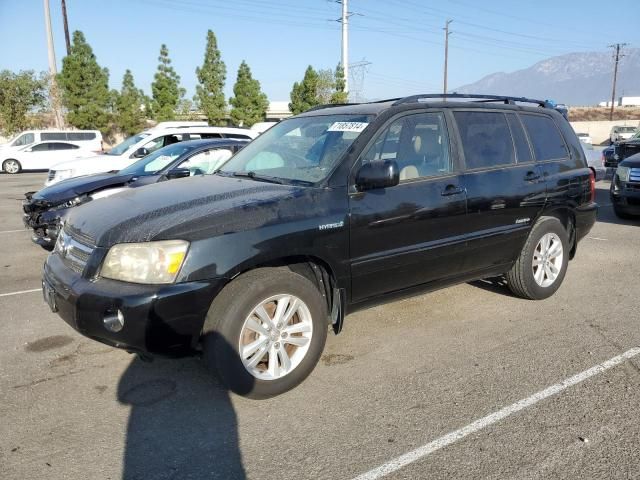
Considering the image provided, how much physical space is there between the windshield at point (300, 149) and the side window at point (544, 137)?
190cm

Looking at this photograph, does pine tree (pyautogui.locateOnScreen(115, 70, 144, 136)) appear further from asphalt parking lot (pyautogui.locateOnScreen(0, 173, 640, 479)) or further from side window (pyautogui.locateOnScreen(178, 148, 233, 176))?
asphalt parking lot (pyautogui.locateOnScreen(0, 173, 640, 479))

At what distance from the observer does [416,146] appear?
416cm

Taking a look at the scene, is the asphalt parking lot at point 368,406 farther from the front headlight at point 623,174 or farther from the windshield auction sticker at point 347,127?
the front headlight at point 623,174

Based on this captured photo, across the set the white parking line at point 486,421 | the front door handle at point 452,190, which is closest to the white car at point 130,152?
the front door handle at point 452,190

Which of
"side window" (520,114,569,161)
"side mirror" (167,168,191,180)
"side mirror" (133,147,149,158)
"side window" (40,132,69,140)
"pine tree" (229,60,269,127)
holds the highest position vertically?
"pine tree" (229,60,269,127)

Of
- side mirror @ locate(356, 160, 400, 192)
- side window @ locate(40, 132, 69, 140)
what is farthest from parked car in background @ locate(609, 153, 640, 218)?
side window @ locate(40, 132, 69, 140)

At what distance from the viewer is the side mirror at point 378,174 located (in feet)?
11.7

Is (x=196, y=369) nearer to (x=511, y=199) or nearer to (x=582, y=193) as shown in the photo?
(x=511, y=199)

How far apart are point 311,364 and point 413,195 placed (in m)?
1.44

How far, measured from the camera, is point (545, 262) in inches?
204

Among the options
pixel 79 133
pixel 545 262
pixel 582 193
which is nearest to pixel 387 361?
pixel 545 262

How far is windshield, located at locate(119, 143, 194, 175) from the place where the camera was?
805cm

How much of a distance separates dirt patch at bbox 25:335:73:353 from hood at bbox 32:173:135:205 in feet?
10.1

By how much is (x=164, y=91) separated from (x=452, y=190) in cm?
4404
